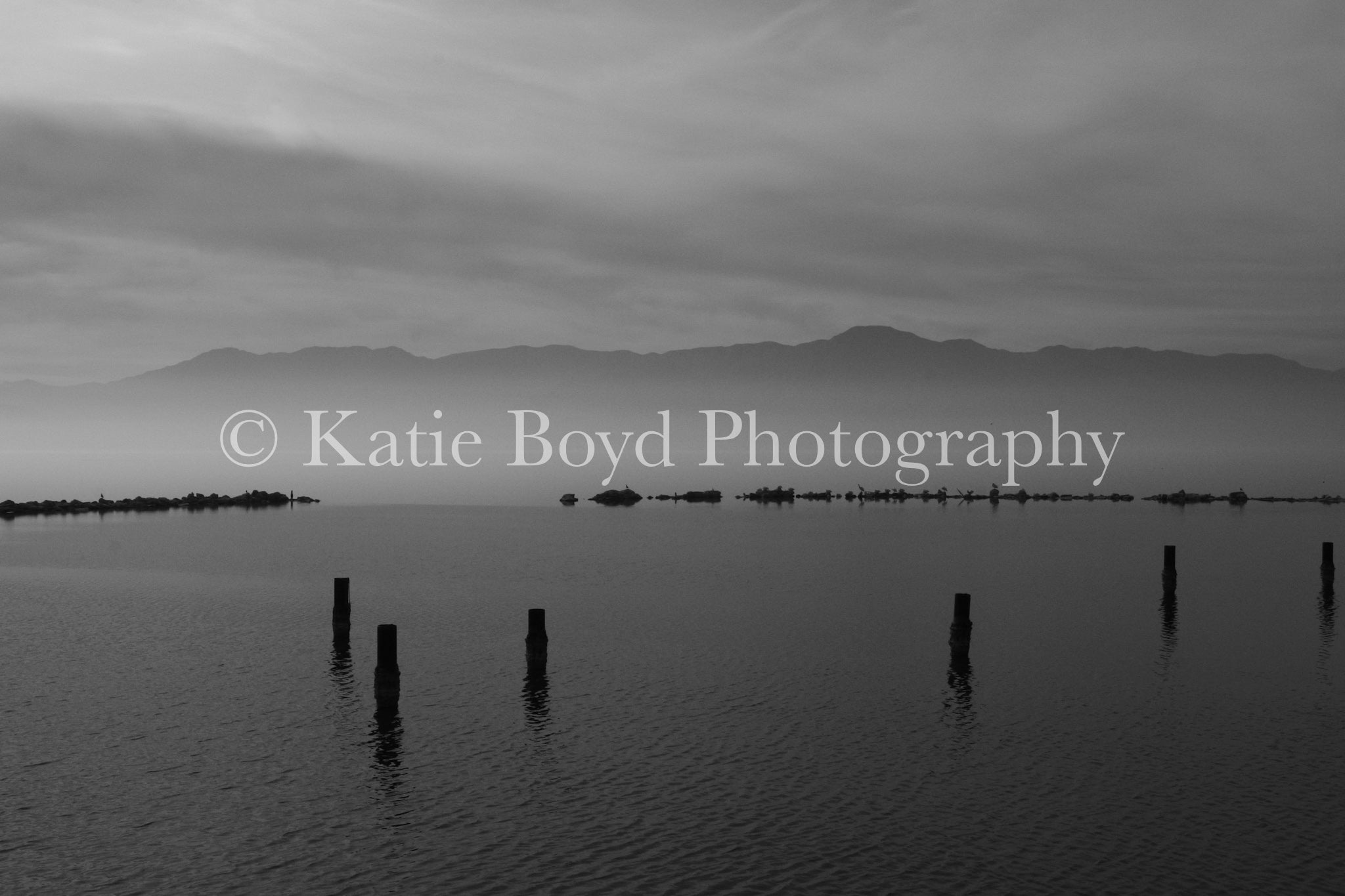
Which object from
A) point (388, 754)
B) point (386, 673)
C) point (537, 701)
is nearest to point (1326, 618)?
point (537, 701)

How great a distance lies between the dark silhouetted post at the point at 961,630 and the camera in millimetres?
44438

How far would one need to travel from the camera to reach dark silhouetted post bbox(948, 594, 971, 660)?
146 ft

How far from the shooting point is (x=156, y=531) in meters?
124

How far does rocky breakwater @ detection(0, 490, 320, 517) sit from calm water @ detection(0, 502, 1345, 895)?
97.5 meters

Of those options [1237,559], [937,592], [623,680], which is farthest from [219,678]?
[1237,559]

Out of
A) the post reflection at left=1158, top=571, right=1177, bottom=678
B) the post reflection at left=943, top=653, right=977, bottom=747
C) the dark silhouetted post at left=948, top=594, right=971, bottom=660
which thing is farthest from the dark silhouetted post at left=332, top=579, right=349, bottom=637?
the post reflection at left=1158, top=571, right=1177, bottom=678

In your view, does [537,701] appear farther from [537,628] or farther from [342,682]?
[342,682]

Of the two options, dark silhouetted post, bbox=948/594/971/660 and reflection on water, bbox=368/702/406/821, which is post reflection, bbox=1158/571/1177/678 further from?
reflection on water, bbox=368/702/406/821

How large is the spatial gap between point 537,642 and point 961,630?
17.7 meters

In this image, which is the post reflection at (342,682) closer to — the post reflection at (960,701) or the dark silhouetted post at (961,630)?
the post reflection at (960,701)

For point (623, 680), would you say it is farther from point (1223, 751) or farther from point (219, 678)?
point (1223, 751)

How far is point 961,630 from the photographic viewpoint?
44594 mm

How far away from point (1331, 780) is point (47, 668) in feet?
144

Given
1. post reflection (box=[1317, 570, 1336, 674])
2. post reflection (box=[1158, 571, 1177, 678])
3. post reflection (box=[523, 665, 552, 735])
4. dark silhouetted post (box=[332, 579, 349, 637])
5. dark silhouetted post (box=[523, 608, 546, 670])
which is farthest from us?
dark silhouetted post (box=[332, 579, 349, 637])
